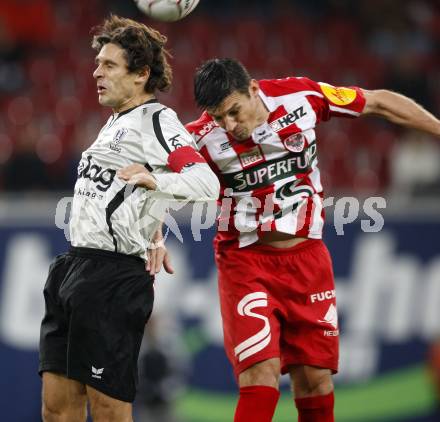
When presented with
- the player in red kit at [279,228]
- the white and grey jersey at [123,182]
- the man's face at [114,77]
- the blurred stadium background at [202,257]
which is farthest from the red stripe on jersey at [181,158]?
the blurred stadium background at [202,257]

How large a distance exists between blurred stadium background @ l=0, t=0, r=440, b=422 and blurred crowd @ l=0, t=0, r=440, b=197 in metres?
0.02

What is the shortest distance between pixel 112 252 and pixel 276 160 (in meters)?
1.10

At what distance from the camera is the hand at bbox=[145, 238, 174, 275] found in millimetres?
5270

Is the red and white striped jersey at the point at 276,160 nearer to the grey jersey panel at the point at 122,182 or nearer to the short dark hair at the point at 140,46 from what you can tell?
the short dark hair at the point at 140,46

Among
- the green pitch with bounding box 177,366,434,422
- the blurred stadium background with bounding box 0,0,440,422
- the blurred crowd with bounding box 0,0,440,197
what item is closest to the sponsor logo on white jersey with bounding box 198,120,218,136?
the blurred stadium background with bounding box 0,0,440,422

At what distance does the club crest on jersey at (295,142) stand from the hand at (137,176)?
115 cm

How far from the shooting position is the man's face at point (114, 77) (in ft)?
17.0

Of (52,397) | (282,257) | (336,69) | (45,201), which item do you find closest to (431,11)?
(336,69)

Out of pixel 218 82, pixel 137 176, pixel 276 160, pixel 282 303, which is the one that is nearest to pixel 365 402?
pixel 282 303

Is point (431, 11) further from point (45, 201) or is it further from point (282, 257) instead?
point (282, 257)

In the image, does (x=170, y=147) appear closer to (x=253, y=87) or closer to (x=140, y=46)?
(x=140, y=46)

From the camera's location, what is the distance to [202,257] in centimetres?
964

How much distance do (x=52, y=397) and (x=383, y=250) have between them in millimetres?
5185

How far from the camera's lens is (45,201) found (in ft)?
30.9
